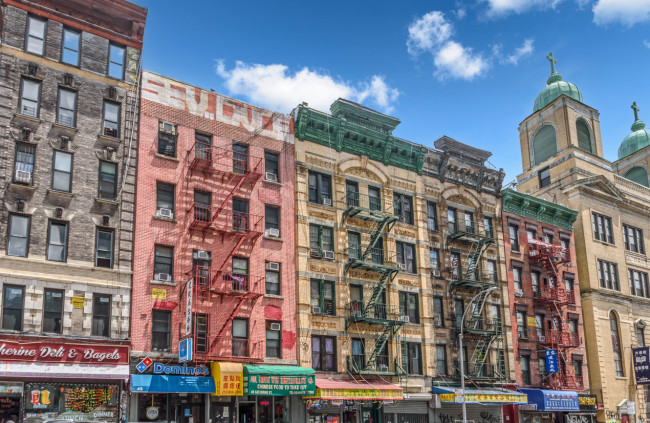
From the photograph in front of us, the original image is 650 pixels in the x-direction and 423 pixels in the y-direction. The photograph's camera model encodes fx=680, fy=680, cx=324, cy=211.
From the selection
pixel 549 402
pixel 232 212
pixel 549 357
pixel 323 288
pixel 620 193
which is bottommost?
pixel 549 402

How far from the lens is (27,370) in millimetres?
26422

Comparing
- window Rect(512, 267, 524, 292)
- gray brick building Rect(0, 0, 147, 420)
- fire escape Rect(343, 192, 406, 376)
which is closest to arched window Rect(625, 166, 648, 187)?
window Rect(512, 267, 524, 292)

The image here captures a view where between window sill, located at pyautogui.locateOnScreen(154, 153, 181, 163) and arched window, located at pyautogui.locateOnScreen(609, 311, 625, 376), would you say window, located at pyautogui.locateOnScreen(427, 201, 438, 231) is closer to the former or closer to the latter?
window sill, located at pyautogui.locateOnScreen(154, 153, 181, 163)

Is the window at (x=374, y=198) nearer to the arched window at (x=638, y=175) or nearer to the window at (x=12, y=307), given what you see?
the window at (x=12, y=307)

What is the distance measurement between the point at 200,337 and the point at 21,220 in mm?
9411

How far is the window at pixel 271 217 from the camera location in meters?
36.2

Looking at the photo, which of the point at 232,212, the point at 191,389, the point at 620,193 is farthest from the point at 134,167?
the point at 620,193

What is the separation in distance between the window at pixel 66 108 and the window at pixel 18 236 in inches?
191

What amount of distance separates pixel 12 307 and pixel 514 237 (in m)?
34.0

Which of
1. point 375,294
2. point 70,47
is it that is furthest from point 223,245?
point 70,47

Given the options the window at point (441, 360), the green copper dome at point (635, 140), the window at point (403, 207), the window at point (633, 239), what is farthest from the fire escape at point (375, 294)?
the green copper dome at point (635, 140)

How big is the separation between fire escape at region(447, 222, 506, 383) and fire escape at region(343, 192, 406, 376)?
5.47m

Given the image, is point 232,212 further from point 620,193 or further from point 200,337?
point 620,193

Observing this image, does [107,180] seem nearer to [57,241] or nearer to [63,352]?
[57,241]
